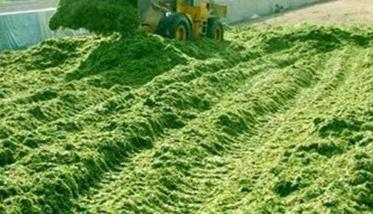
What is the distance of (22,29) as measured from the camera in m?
24.6

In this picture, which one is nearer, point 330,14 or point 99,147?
point 99,147

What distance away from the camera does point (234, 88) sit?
16.6 meters

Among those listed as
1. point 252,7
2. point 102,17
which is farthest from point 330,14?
point 102,17

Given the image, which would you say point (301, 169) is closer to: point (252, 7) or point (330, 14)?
point (330, 14)

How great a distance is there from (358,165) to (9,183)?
4707mm

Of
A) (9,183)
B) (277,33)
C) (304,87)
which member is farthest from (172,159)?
(277,33)

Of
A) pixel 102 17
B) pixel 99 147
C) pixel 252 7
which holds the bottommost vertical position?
pixel 252 7

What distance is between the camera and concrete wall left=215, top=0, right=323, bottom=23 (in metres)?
35.6

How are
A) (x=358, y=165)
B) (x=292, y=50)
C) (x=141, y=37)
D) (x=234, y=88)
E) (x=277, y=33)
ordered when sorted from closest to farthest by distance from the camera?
(x=358, y=165), (x=234, y=88), (x=141, y=37), (x=292, y=50), (x=277, y=33)

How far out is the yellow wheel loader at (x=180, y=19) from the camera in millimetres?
21328

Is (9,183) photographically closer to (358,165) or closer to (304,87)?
(358,165)

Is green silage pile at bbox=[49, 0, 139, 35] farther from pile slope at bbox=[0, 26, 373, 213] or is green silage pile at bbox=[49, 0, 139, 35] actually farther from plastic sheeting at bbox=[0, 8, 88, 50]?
plastic sheeting at bbox=[0, 8, 88, 50]

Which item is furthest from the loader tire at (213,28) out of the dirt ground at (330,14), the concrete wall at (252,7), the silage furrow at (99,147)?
the concrete wall at (252,7)

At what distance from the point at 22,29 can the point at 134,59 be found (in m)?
7.29
